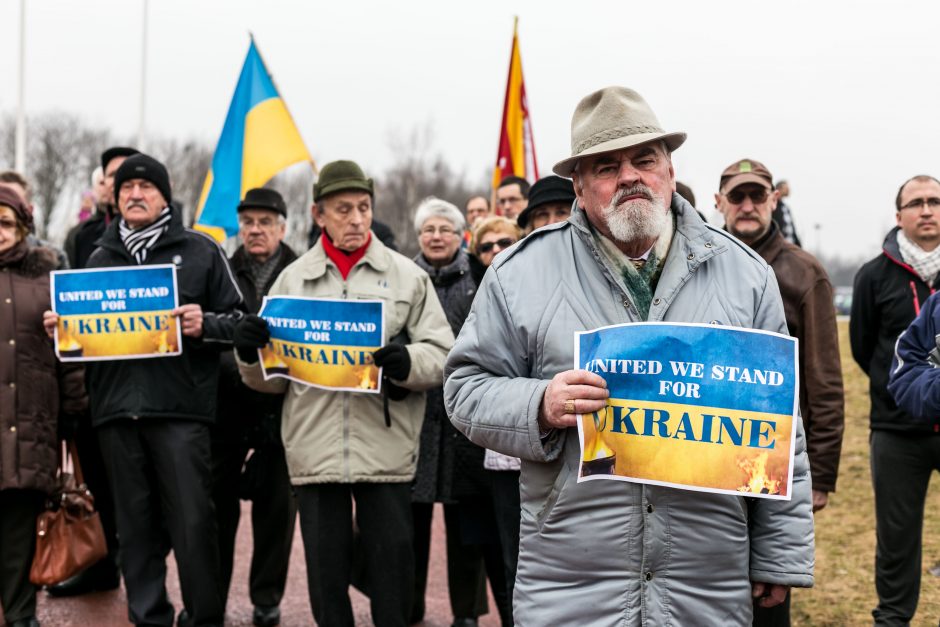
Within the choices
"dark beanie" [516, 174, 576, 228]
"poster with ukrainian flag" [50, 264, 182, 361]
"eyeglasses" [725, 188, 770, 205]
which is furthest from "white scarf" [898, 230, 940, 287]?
"poster with ukrainian flag" [50, 264, 182, 361]

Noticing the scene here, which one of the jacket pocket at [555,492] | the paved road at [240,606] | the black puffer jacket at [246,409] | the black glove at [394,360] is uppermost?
the black glove at [394,360]

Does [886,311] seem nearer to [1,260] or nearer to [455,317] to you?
[455,317]

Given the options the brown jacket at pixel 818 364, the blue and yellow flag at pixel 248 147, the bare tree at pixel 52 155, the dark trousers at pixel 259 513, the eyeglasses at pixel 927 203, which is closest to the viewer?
the brown jacket at pixel 818 364

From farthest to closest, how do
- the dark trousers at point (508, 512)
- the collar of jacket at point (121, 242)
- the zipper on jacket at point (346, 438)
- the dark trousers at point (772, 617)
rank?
the collar of jacket at point (121, 242) → the dark trousers at point (508, 512) → the zipper on jacket at point (346, 438) → the dark trousers at point (772, 617)

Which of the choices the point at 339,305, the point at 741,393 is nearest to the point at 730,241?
the point at 741,393

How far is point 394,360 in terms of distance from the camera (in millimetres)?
4930

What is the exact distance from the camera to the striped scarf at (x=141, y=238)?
18.6 ft

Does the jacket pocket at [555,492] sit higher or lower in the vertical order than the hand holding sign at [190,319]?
lower

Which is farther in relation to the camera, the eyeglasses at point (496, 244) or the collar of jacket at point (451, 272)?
the collar of jacket at point (451, 272)

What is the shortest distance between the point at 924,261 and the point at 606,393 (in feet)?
10.7

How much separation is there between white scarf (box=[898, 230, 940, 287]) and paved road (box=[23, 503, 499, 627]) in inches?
125

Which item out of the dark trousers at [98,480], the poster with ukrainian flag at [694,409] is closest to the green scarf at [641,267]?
the poster with ukrainian flag at [694,409]

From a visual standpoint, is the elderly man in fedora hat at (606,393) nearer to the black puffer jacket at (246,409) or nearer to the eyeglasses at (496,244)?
the eyeglasses at (496,244)

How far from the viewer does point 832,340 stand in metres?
4.69
